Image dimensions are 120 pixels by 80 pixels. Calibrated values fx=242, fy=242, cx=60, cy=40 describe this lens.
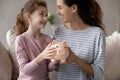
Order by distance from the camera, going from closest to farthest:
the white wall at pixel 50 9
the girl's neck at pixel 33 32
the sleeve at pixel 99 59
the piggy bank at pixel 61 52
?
the piggy bank at pixel 61 52
the sleeve at pixel 99 59
the girl's neck at pixel 33 32
the white wall at pixel 50 9

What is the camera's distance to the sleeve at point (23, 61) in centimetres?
126

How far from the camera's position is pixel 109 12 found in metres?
2.98

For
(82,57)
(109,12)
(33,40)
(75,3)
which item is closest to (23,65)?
(33,40)

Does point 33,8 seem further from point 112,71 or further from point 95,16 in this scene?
point 112,71

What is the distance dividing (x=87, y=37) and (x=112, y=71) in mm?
773

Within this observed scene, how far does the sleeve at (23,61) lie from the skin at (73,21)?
0.20 meters

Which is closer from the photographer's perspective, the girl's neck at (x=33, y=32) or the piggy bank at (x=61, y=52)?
the piggy bank at (x=61, y=52)

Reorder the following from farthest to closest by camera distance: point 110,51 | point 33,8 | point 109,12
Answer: point 109,12
point 110,51
point 33,8

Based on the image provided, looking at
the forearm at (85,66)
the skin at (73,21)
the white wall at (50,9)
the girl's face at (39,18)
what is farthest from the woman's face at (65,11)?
the white wall at (50,9)

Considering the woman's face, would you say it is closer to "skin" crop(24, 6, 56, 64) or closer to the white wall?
"skin" crop(24, 6, 56, 64)

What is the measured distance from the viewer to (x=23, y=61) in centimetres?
129

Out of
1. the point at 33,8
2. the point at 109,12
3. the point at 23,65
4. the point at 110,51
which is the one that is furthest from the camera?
the point at 109,12

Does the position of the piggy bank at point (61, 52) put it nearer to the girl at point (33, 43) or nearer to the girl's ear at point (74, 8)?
the girl at point (33, 43)

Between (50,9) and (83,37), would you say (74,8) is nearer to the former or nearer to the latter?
(83,37)
